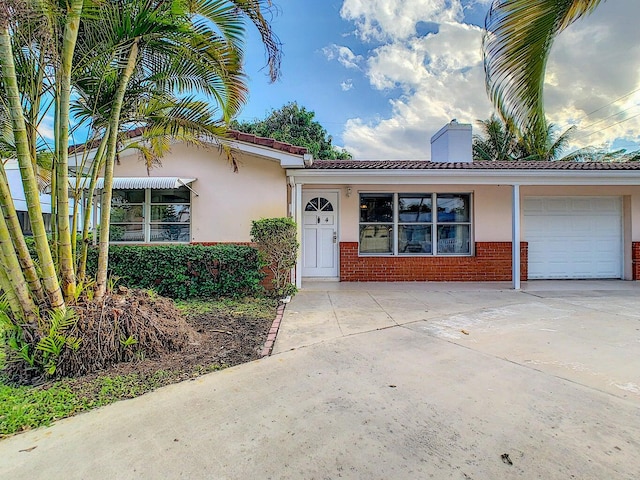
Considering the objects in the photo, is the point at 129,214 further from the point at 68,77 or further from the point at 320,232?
the point at 68,77

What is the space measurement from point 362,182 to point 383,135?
11.4m

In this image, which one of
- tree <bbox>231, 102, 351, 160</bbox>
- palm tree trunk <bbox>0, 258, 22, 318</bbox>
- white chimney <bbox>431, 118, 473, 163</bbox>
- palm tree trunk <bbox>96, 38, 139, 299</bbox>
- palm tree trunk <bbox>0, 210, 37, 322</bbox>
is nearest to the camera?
palm tree trunk <bbox>0, 210, 37, 322</bbox>

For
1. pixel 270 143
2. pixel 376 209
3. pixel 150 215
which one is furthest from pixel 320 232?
pixel 150 215

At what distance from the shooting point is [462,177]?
875cm

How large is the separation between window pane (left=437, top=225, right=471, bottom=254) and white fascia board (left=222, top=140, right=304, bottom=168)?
15.7 ft

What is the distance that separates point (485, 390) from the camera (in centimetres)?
334

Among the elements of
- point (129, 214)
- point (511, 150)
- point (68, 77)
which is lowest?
point (129, 214)

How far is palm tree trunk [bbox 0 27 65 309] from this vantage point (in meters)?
3.31

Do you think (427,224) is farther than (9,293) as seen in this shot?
Yes

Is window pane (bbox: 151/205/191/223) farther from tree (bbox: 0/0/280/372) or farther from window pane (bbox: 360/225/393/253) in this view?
window pane (bbox: 360/225/393/253)

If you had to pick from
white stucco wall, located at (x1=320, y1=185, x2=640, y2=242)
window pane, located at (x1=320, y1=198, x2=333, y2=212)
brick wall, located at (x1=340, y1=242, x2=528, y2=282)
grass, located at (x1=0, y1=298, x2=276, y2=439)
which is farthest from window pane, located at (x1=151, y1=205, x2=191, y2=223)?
grass, located at (x1=0, y1=298, x2=276, y2=439)

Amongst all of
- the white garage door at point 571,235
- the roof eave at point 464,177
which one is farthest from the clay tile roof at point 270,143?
the white garage door at point 571,235

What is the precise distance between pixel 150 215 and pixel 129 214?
58 cm

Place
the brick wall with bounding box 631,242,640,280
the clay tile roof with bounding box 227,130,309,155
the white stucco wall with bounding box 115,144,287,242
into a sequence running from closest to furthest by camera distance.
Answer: the clay tile roof with bounding box 227,130,309,155 → the white stucco wall with bounding box 115,144,287,242 → the brick wall with bounding box 631,242,640,280
